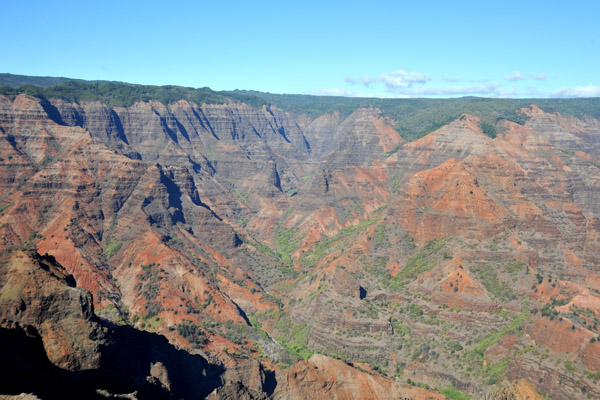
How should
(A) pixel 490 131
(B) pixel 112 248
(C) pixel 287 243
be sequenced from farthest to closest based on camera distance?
(A) pixel 490 131 < (C) pixel 287 243 < (B) pixel 112 248

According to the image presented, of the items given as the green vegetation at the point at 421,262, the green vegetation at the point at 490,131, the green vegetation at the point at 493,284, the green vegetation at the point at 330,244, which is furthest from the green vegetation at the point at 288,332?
the green vegetation at the point at 490,131

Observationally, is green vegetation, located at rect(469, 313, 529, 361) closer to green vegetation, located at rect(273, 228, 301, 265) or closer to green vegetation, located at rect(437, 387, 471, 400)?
green vegetation, located at rect(437, 387, 471, 400)

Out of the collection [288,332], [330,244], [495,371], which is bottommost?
[288,332]

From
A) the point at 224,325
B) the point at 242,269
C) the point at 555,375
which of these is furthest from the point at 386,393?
the point at 242,269

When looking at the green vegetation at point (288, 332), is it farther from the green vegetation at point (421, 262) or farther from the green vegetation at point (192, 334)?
the green vegetation at point (421, 262)

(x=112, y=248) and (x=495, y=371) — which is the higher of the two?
(x=112, y=248)

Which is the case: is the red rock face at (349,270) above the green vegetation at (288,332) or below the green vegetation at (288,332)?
above

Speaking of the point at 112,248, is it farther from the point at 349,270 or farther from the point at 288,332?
the point at 349,270

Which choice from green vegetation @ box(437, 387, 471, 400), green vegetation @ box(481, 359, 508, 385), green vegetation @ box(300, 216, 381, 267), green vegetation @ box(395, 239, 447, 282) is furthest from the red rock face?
green vegetation @ box(437, 387, 471, 400)

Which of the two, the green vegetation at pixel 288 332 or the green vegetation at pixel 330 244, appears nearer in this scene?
the green vegetation at pixel 288 332

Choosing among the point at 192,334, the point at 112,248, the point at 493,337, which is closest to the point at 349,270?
the point at 493,337
